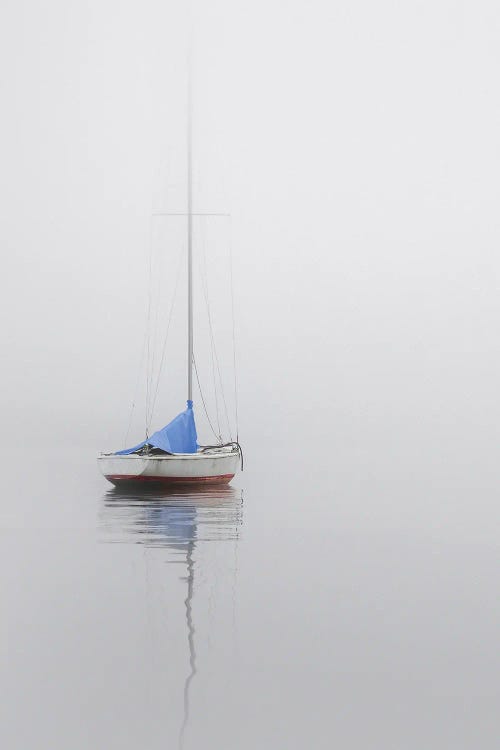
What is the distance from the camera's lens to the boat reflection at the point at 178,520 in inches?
862

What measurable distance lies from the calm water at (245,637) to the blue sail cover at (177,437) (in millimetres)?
6866

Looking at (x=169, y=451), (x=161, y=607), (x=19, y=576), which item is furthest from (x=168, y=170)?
(x=161, y=607)

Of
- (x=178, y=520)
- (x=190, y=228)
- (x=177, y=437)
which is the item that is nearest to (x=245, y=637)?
(x=178, y=520)

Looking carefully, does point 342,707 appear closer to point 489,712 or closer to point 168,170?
point 489,712

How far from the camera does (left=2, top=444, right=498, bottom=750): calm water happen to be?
9930 mm

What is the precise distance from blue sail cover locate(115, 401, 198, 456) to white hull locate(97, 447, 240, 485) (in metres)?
0.46

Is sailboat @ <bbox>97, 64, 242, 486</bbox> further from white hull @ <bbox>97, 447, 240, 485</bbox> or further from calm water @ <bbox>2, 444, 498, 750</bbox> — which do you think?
calm water @ <bbox>2, 444, 498, 750</bbox>

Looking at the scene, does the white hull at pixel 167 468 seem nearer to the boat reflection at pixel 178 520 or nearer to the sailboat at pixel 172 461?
the sailboat at pixel 172 461

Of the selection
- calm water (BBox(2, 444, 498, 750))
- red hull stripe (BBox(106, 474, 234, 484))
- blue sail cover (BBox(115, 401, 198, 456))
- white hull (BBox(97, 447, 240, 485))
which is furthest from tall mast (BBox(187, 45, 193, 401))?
calm water (BBox(2, 444, 498, 750))

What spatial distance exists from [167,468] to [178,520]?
760 cm

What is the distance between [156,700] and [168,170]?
33974 mm

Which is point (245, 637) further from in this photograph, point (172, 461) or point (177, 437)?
point (177, 437)

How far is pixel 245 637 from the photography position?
1370 centimetres

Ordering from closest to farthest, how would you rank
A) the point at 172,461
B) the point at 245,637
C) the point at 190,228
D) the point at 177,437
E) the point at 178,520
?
1. the point at 245,637
2. the point at 178,520
3. the point at 172,461
4. the point at 177,437
5. the point at 190,228
